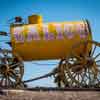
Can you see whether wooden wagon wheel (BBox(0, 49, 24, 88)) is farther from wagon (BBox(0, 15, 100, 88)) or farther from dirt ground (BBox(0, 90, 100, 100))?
dirt ground (BBox(0, 90, 100, 100))

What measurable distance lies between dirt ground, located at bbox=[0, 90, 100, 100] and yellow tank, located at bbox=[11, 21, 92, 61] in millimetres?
4137

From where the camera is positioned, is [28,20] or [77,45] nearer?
[77,45]

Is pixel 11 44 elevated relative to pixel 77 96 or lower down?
elevated

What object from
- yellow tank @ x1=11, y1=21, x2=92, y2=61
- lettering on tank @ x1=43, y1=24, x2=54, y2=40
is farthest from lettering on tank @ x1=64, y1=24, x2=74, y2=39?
lettering on tank @ x1=43, y1=24, x2=54, y2=40

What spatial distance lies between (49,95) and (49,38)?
483 cm

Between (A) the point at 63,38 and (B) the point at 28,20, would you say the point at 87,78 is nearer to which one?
(A) the point at 63,38

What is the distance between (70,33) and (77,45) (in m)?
0.69

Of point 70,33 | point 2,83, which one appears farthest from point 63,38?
point 2,83

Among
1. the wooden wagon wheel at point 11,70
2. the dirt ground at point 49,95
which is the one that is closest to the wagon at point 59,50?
the wooden wagon wheel at point 11,70

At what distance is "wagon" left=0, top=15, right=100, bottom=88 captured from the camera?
15.2 meters

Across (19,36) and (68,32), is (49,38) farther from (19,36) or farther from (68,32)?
(19,36)

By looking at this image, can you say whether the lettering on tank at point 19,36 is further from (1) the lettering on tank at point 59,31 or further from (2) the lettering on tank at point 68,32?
(2) the lettering on tank at point 68,32

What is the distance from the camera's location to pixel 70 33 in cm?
1527

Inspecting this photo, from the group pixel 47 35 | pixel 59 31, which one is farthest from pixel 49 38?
pixel 59 31
